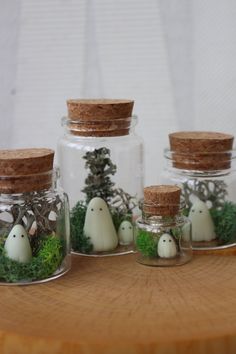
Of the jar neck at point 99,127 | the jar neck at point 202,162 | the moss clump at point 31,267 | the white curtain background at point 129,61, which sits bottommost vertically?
the moss clump at point 31,267

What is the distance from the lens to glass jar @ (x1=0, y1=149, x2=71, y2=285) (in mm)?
764

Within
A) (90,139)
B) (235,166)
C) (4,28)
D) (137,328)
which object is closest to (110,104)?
(90,139)

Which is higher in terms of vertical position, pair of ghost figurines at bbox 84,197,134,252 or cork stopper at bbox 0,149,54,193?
cork stopper at bbox 0,149,54,193

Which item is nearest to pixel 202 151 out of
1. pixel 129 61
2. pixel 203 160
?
pixel 203 160

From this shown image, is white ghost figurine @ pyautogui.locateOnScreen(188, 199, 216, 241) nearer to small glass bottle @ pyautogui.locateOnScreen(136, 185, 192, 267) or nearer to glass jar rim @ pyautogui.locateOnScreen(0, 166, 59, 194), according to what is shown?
small glass bottle @ pyautogui.locateOnScreen(136, 185, 192, 267)

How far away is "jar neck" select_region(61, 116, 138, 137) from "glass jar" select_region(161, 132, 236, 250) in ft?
0.30

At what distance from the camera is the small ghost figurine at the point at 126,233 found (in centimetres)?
92

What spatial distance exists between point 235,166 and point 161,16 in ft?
1.36

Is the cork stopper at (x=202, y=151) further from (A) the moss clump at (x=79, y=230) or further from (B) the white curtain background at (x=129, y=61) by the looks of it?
(B) the white curtain background at (x=129, y=61)

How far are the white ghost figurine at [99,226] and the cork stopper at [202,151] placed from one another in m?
0.15

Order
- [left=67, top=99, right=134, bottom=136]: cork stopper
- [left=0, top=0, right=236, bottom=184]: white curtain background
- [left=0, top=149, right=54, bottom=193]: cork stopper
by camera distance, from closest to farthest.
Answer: [left=0, top=149, right=54, bottom=193]: cork stopper, [left=67, top=99, right=134, bottom=136]: cork stopper, [left=0, top=0, right=236, bottom=184]: white curtain background

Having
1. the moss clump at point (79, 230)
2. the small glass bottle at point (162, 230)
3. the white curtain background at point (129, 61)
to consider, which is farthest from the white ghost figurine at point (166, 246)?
the white curtain background at point (129, 61)

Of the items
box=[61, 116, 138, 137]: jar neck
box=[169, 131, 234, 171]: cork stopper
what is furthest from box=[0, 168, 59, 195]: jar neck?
box=[169, 131, 234, 171]: cork stopper

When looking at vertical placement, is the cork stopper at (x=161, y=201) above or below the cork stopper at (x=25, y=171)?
below
